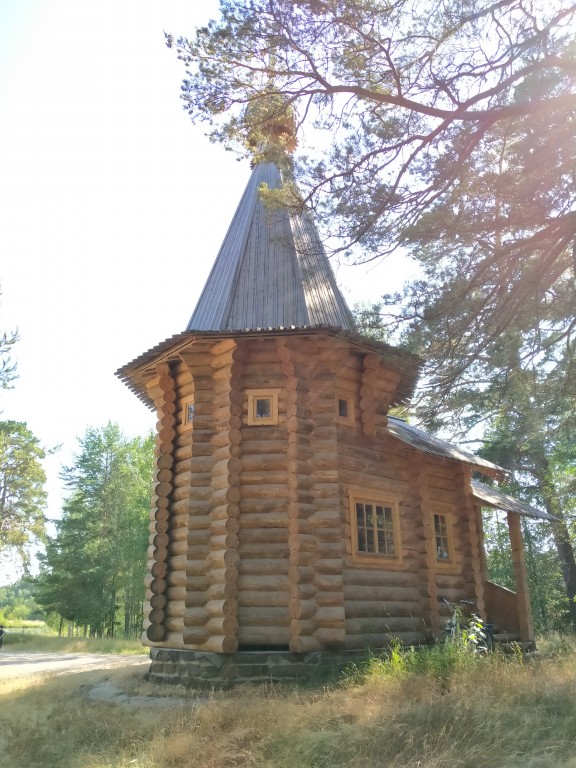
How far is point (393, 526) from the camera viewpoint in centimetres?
1183

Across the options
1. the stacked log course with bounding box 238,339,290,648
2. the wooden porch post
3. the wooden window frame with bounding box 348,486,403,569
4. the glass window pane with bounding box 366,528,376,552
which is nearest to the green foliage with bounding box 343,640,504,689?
the stacked log course with bounding box 238,339,290,648

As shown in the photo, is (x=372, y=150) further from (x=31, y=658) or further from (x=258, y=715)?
(x=31, y=658)

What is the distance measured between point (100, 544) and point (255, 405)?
26109mm

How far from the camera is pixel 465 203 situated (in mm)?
8766

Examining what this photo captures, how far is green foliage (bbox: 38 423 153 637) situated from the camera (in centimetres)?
3253

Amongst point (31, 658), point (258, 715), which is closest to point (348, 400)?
point (258, 715)

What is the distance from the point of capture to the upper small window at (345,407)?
1146 cm

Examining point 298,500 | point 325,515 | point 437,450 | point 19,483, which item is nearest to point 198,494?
point 298,500

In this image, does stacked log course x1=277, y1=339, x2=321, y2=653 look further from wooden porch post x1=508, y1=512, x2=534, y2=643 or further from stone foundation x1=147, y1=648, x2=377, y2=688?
wooden porch post x1=508, y1=512, x2=534, y2=643

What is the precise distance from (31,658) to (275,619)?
1400cm

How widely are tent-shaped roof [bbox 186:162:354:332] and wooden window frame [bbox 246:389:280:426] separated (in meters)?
1.19

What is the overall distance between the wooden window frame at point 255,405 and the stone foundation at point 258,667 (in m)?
3.73

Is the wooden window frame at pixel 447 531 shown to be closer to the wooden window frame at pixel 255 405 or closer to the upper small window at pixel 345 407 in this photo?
the upper small window at pixel 345 407

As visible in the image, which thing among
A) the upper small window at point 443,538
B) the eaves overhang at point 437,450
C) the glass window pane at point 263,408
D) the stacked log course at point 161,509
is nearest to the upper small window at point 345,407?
the eaves overhang at point 437,450
